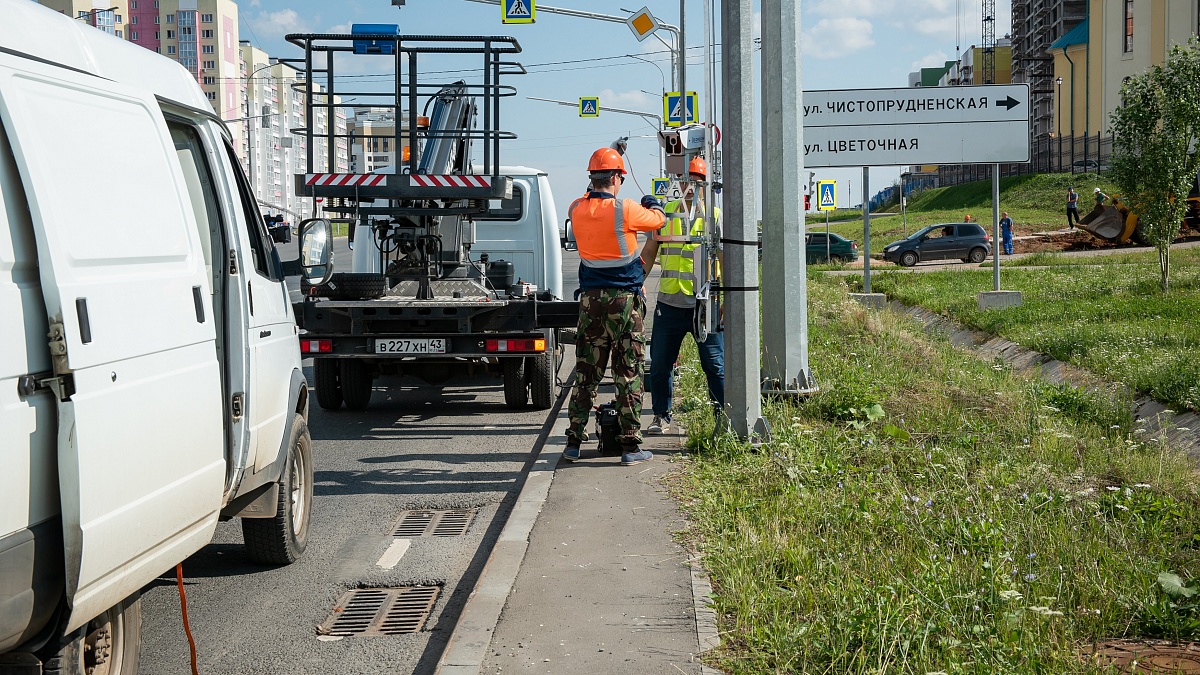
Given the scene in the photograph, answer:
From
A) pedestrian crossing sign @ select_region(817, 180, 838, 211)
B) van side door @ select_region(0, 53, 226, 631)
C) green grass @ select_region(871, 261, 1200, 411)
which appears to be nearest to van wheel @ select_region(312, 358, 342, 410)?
van side door @ select_region(0, 53, 226, 631)

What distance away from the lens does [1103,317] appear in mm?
16156

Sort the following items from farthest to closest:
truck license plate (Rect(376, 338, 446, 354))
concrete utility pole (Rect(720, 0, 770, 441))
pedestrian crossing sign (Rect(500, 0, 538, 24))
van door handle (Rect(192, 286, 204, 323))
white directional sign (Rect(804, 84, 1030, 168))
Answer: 1. pedestrian crossing sign (Rect(500, 0, 538, 24))
2. white directional sign (Rect(804, 84, 1030, 168))
3. truck license plate (Rect(376, 338, 446, 354))
4. concrete utility pole (Rect(720, 0, 770, 441))
5. van door handle (Rect(192, 286, 204, 323))

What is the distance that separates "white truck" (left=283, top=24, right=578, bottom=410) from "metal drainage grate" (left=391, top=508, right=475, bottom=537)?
9.39 feet

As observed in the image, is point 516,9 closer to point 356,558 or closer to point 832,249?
point 356,558

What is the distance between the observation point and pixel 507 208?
41.7ft

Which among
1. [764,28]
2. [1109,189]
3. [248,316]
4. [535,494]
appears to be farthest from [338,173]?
[1109,189]

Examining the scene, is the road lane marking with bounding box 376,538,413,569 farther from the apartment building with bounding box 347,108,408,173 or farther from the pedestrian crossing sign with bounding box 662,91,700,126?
the pedestrian crossing sign with bounding box 662,91,700,126

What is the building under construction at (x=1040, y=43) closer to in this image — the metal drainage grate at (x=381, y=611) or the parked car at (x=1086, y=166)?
the parked car at (x=1086, y=166)

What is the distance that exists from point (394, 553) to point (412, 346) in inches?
154

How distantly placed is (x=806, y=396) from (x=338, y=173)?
433 centimetres

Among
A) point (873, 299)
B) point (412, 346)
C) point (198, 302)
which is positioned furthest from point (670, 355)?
point (873, 299)

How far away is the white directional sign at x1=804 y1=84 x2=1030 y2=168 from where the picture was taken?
14.9 metres

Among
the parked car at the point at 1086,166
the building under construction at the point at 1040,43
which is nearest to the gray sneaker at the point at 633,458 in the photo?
the parked car at the point at 1086,166

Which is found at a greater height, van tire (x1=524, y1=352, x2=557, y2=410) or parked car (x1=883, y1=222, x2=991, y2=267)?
parked car (x1=883, y1=222, x2=991, y2=267)
